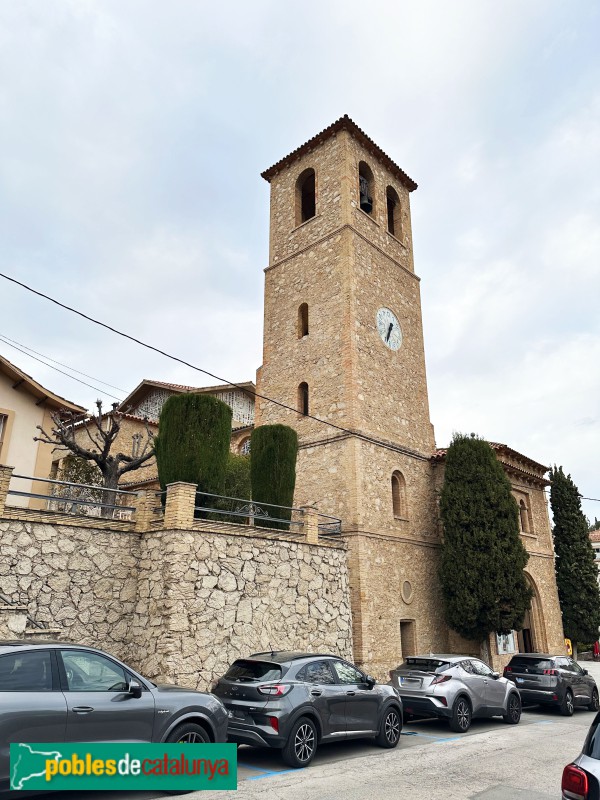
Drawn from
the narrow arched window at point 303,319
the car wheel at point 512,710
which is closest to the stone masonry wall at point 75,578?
the car wheel at point 512,710

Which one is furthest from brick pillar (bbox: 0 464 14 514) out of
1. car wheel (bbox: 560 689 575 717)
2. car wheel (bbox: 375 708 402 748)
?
car wheel (bbox: 560 689 575 717)

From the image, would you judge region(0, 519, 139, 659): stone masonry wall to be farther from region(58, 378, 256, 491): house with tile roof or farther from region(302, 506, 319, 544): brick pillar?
region(58, 378, 256, 491): house with tile roof

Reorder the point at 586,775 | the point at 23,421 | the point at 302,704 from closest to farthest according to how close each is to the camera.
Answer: the point at 586,775 < the point at 302,704 < the point at 23,421

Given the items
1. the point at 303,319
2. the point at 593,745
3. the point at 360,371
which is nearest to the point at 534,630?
the point at 360,371

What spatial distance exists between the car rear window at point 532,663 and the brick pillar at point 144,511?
32.4ft

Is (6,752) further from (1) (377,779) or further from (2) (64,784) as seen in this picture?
(1) (377,779)

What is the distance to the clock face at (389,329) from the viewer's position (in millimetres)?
21009

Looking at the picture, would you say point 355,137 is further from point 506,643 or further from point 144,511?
point 506,643

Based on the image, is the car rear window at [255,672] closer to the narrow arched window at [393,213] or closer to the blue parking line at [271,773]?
the blue parking line at [271,773]

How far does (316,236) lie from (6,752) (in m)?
19.3

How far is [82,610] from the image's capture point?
37.3ft

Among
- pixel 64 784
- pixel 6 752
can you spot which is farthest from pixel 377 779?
pixel 6 752

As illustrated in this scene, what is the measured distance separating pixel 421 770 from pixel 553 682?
7.97 m

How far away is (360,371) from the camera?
19.2 metres
